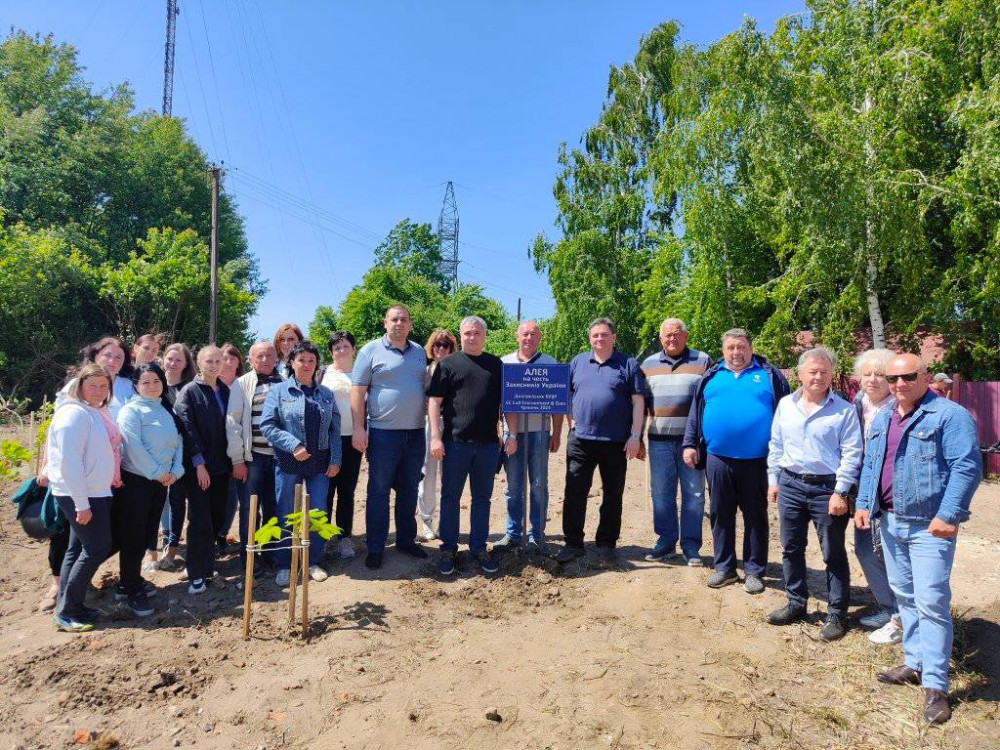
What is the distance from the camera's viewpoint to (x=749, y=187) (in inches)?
655

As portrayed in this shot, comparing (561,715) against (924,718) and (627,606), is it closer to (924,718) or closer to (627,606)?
(627,606)

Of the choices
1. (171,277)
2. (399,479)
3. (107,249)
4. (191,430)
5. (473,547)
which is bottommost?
(473,547)

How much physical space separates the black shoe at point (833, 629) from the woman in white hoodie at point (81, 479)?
202 inches

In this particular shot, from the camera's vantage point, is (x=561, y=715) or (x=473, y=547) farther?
(x=473, y=547)

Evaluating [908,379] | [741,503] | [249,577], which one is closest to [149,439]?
[249,577]

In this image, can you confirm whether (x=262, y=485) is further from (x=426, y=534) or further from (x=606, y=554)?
(x=606, y=554)

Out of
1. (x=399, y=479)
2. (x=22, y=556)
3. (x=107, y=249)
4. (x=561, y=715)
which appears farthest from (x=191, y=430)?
(x=107, y=249)

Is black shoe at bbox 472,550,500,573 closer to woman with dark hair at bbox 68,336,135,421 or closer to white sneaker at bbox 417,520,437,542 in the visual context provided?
white sneaker at bbox 417,520,437,542

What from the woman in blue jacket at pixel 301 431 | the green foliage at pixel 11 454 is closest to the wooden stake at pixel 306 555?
the woman in blue jacket at pixel 301 431

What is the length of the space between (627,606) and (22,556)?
6.15m

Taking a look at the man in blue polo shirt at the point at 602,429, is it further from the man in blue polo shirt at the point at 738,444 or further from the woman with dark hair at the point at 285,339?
the woman with dark hair at the point at 285,339

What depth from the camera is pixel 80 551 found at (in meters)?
4.48

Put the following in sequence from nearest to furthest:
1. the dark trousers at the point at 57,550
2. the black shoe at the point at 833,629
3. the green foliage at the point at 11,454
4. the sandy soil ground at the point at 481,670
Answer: the sandy soil ground at the point at 481,670, the black shoe at the point at 833,629, the dark trousers at the point at 57,550, the green foliage at the point at 11,454

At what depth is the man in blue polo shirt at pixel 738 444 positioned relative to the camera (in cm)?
488
